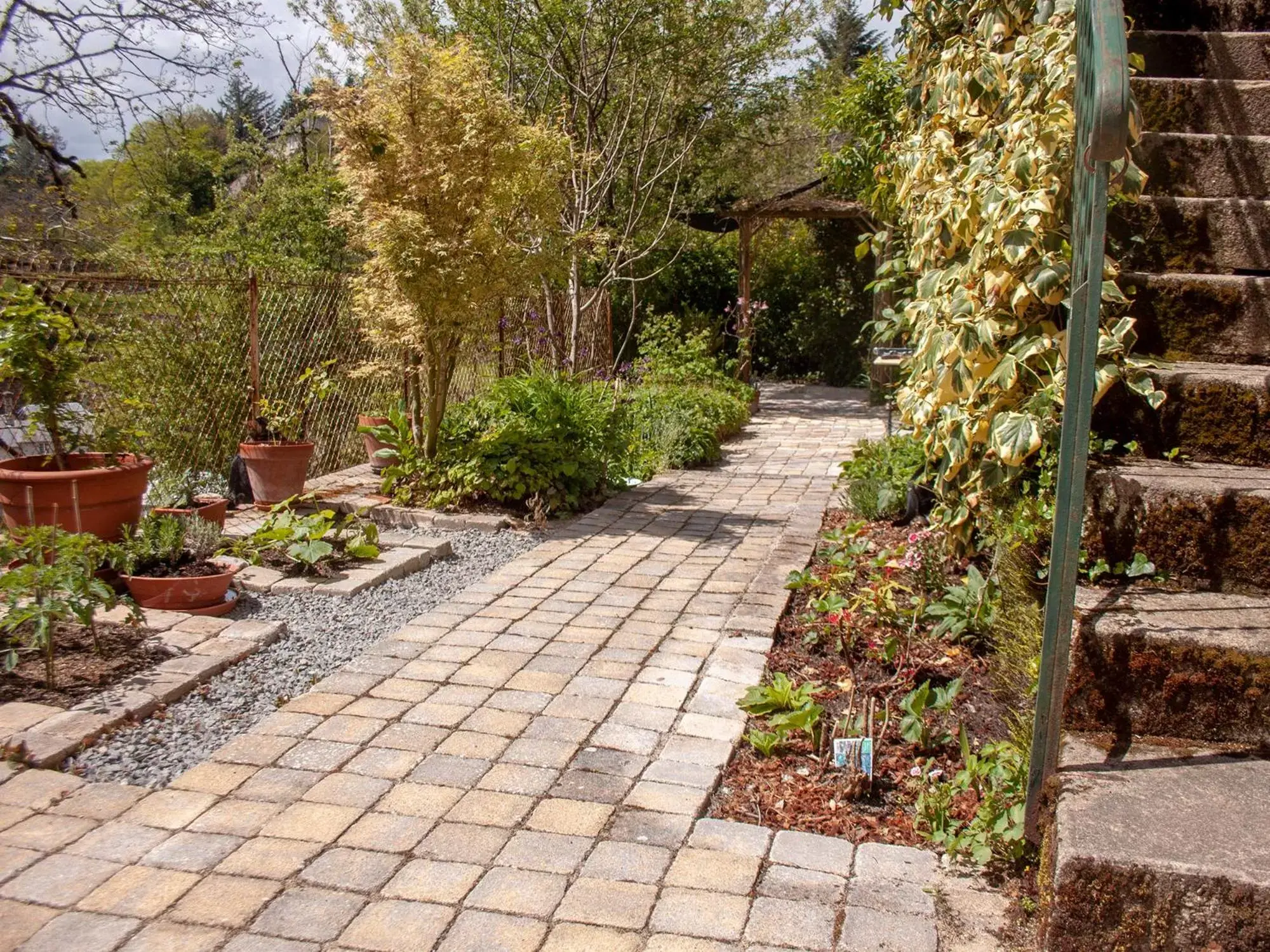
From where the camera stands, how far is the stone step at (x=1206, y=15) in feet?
13.0

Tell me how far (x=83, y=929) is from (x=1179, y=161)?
154 inches

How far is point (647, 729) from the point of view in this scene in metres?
3.27

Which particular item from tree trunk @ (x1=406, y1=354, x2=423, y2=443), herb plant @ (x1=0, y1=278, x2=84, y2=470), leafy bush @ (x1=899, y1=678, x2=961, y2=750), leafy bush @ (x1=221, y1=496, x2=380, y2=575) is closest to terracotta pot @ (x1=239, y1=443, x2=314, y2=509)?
tree trunk @ (x1=406, y1=354, x2=423, y2=443)

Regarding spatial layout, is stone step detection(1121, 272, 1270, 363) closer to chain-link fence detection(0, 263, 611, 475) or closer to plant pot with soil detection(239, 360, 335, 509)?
chain-link fence detection(0, 263, 611, 475)

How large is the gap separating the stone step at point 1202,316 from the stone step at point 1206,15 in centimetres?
159

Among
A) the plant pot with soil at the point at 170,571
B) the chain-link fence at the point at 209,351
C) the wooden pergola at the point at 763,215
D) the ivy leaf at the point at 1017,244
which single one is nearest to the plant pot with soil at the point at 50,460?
the plant pot with soil at the point at 170,571

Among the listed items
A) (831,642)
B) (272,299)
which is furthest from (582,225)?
(831,642)

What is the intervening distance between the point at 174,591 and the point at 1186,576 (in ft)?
13.0

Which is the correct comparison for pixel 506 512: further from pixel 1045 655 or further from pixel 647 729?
pixel 1045 655

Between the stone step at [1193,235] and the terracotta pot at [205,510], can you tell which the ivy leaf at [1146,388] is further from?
the terracotta pot at [205,510]

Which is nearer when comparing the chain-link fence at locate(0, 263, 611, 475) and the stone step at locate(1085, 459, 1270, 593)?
the stone step at locate(1085, 459, 1270, 593)

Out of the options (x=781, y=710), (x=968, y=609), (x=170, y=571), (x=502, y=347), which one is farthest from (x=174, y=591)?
(x=502, y=347)

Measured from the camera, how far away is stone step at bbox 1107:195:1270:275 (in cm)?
310

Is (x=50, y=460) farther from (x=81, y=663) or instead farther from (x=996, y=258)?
(x=996, y=258)
